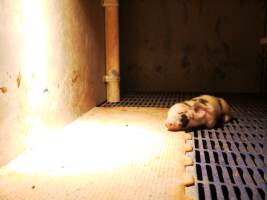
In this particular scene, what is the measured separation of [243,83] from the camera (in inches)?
268

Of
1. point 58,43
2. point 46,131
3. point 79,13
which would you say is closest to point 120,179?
point 46,131

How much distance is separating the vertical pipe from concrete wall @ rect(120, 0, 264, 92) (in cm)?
117

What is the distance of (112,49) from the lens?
5.86 m

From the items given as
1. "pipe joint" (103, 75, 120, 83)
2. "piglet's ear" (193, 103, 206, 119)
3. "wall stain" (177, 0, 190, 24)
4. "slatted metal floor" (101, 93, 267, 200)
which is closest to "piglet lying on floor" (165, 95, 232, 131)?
"piglet's ear" (193, 103, 206, 119)

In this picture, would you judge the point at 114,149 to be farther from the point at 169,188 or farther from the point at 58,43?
the point at 58,43

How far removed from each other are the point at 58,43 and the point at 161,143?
5.92ft

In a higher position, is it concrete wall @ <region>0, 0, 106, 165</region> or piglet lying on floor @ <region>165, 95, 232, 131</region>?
concrete wall @ <region>0, 0, 106, 165</region>

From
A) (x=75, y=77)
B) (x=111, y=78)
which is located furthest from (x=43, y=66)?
(x=111, y=78)

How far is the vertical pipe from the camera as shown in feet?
18.7

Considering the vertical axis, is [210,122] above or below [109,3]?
below

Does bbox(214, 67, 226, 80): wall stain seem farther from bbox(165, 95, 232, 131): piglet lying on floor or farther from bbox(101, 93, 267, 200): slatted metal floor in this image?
bbox(165, 95, 232, 131): piglet lying on floor

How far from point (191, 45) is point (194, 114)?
3270mm

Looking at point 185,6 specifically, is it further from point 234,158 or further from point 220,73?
point 234,158

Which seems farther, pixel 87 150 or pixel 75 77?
pixel 75 77
